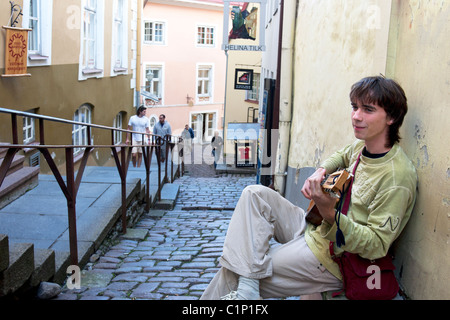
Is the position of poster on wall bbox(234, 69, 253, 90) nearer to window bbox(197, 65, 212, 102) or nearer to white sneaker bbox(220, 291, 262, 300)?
window bbox(197, 65, 212, 102)

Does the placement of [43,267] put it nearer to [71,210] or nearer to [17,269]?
[17,269]

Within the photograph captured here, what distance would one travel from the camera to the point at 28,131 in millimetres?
9086

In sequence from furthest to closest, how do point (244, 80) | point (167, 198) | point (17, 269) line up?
1. point (244, 80)
2. point (167, 198)
3. point (17, 269)

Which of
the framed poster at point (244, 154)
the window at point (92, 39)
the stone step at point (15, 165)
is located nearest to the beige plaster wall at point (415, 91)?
the stone step at point (15, 165)

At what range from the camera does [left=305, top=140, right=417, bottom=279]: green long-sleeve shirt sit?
7.85 ft

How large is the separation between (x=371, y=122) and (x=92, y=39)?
11.7m

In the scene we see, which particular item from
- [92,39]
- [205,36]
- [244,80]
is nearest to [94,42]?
[92,39]

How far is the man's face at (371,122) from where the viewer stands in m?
2.55

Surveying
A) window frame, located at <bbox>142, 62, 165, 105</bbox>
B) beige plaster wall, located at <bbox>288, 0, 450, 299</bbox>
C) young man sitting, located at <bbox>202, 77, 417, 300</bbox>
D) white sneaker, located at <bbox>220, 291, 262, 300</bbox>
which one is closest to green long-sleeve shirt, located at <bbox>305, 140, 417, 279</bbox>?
young man sitting, located at <bbox>202, 77, 417, 300</bbox>

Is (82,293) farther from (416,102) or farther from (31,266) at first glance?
(416,102)

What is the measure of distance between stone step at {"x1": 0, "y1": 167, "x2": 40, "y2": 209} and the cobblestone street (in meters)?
1.20

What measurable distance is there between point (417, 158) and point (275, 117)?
714 cm

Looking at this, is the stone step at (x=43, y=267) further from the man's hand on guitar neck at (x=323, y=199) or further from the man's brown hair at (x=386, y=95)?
the man's brown hair at (x=386, y=95)
